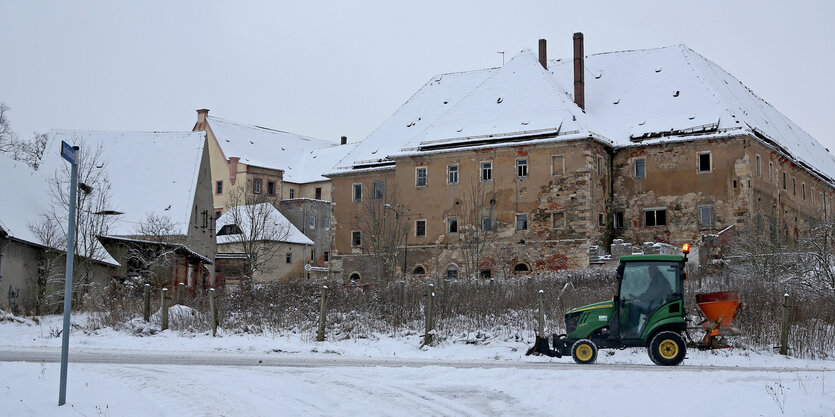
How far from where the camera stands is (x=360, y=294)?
25.5m

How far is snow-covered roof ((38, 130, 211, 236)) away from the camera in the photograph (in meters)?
44.9

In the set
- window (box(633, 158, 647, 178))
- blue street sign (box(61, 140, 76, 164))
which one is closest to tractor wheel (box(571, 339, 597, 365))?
blue street sign (box(61, 140, 76, 164))

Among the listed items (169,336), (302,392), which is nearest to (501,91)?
(169,336)

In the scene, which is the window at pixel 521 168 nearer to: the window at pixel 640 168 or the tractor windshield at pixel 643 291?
the window at pixel 640 168

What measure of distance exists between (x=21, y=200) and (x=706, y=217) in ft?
107

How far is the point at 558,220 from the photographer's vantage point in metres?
45.7

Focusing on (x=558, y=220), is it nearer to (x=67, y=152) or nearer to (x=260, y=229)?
(x=260, y=229)

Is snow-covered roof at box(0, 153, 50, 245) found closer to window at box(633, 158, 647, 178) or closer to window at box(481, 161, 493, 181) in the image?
window at box(481, 161, 493, 181)

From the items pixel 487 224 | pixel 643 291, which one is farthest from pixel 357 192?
pixel 643 291

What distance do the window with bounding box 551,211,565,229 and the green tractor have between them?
28.6 meters

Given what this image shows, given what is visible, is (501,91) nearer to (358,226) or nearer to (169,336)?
(358,226)

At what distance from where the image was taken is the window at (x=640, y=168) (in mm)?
47062

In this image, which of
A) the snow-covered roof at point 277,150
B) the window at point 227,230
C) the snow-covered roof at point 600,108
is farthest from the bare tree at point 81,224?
the snow-covered roof at point 277,150

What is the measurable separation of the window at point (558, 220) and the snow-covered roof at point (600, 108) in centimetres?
427
